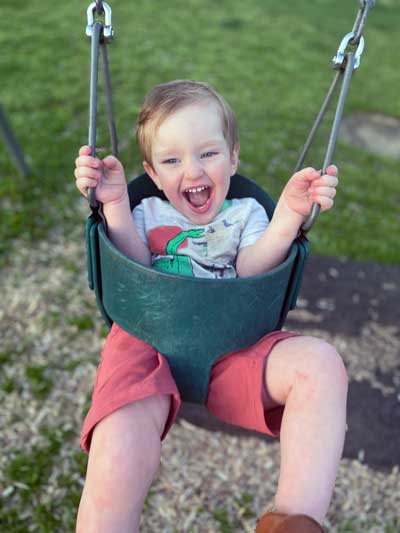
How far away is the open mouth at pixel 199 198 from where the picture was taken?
1.68 meters

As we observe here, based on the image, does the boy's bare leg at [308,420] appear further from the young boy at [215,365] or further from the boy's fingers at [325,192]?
the boy's fingers at [325,192]

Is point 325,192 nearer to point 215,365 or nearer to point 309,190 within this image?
point 309,190

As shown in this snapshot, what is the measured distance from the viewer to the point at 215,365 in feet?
5.09

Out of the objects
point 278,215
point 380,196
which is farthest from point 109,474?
point 380,196

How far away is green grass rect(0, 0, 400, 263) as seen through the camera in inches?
133

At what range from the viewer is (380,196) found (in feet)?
12.7

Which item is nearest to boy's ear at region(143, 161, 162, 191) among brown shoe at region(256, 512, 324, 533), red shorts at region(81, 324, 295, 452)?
red shorts at region(81, 324, 295, 452)

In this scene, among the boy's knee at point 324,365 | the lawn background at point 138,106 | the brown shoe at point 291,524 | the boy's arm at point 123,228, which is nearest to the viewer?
the brown shoe at point 291,524

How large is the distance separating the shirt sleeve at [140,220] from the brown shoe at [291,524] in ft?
2.74

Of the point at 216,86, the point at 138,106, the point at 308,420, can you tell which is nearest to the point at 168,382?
the point at 308,420

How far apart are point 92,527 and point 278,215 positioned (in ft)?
2.88

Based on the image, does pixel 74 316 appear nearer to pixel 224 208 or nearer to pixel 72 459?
pixel 72 459

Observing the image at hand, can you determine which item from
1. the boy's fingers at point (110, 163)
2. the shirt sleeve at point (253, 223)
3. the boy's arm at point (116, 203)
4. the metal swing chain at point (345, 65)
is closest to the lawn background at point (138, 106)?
the boy's arm at point (116, 203)

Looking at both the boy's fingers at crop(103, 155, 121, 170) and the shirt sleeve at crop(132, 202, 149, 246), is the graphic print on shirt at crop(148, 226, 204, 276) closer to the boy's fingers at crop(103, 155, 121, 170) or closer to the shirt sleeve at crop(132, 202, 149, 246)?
the shirt sleeve at crop(132, 202, 149, 246)
